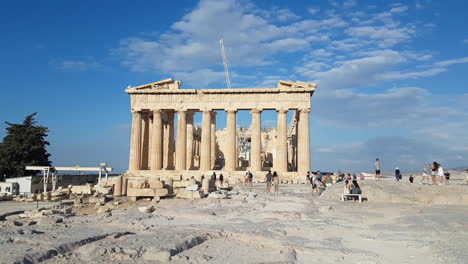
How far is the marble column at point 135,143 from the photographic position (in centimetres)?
3962

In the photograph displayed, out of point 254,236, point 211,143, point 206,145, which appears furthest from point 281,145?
point 254,236

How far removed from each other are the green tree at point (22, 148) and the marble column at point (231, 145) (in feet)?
93.2

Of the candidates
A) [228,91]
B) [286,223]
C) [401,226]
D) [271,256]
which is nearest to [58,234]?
[271,256]

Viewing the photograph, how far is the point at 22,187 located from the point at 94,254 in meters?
36.9

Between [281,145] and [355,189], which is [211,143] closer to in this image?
[281,145]

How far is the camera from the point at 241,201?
18594mm

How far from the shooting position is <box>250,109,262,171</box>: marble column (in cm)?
3800

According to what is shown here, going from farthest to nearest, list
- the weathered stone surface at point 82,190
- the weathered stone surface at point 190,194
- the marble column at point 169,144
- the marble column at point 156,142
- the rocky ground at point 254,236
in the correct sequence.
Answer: the marble column at point 169,144, the marble column at point 156,142, the weathered stone surface at point 82,190, the weathered stone surface at point 190,194, the rocky ground at point 254,236

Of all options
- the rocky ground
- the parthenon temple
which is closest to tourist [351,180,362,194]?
the rocky ground

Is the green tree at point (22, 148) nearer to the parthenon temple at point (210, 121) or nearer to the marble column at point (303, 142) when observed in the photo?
the parthenon temple at point (210, 121)

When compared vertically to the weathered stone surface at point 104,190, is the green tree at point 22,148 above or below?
above

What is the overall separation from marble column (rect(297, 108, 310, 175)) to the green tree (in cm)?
3614

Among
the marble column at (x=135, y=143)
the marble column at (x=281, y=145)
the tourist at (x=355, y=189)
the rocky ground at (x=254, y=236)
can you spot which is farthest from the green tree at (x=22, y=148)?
the tourist at (x=355, y=189)

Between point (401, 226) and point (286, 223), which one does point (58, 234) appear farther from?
point (401, 226)
